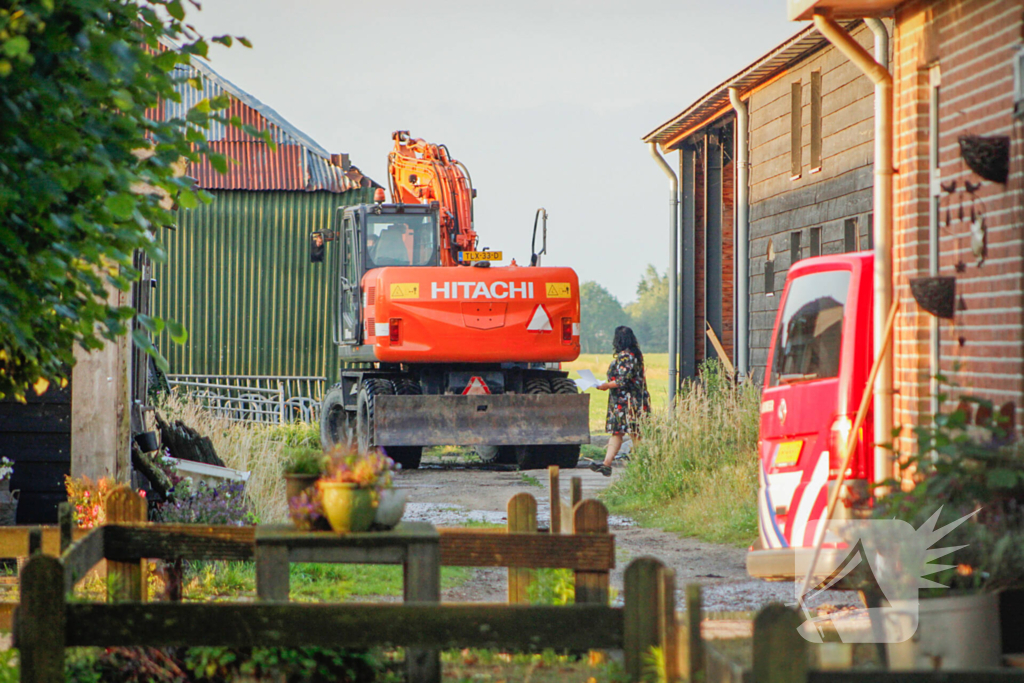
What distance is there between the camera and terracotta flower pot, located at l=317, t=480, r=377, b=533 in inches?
169

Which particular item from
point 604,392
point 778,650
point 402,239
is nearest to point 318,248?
point 402,239

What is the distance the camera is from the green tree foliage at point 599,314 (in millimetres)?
161875

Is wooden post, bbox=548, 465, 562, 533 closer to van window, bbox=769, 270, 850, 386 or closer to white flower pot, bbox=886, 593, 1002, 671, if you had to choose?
van window, bbox=769, 270, 850, 386

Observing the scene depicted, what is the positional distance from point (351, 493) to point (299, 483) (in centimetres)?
35

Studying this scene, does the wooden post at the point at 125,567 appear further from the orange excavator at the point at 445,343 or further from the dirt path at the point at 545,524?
the orange excavator at the point at 445,343

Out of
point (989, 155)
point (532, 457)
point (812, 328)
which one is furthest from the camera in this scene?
point (532, 457)

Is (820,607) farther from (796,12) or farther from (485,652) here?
(796,12)

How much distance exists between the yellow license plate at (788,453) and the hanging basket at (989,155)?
1822 millimetres

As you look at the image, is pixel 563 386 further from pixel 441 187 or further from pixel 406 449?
pixel 441 187

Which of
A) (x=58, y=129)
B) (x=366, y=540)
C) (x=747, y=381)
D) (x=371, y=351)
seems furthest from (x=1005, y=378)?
(x=371, y=351)

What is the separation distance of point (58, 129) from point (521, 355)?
35.8ft

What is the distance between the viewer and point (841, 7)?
20.5 feet

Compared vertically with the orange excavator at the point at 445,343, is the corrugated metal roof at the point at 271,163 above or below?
above

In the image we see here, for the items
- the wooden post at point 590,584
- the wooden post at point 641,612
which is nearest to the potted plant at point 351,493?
the wooden post at point 590,584
